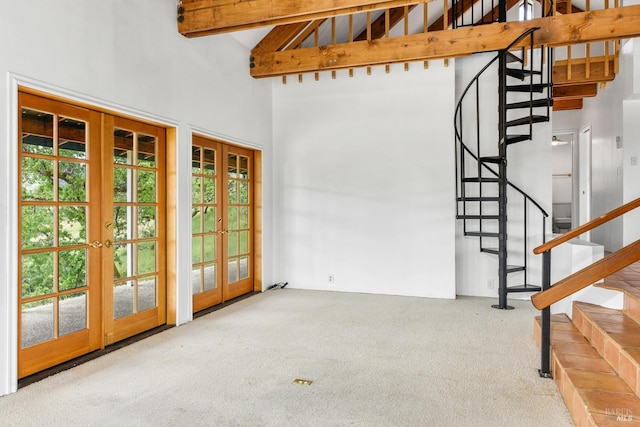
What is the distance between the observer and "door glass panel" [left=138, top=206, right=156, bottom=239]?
399 centimetres

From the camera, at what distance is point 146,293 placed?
13.3ft

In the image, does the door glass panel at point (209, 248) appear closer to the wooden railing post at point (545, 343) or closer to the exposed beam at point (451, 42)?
the exposed beam at point (451, 42)

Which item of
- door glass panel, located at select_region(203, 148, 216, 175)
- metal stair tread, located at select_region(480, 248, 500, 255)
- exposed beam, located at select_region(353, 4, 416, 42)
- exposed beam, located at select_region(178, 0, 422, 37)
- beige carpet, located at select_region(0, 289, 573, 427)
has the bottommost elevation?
beige carpet, located at select_region(0, 289, 573, 427)

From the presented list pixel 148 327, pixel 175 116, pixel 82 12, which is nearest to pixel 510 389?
pixel 148 327

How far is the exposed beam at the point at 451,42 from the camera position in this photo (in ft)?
14.2

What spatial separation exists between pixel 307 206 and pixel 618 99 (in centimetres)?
495

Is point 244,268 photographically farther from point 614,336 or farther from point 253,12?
point 614,336

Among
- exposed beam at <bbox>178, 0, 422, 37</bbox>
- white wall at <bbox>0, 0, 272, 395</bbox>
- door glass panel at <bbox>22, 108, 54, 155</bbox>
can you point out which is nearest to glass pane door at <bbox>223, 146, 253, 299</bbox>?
white wall at <bbox>0, 0, 272, 395</bbox>

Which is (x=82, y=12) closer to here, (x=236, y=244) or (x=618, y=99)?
(x=236, y=244)

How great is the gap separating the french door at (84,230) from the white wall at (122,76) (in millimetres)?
160

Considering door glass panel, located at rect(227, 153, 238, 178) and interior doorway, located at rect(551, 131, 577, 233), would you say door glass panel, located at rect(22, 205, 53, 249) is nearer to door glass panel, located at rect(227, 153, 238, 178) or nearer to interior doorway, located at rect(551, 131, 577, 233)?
door glass panel, located at rect(227, 153, 238, 178)

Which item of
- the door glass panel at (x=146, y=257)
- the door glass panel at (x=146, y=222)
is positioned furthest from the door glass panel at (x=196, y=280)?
the door glass panel at (x=146, y=222)

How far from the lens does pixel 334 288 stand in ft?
19.9

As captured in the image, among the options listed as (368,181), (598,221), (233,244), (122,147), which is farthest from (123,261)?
(598,221)
